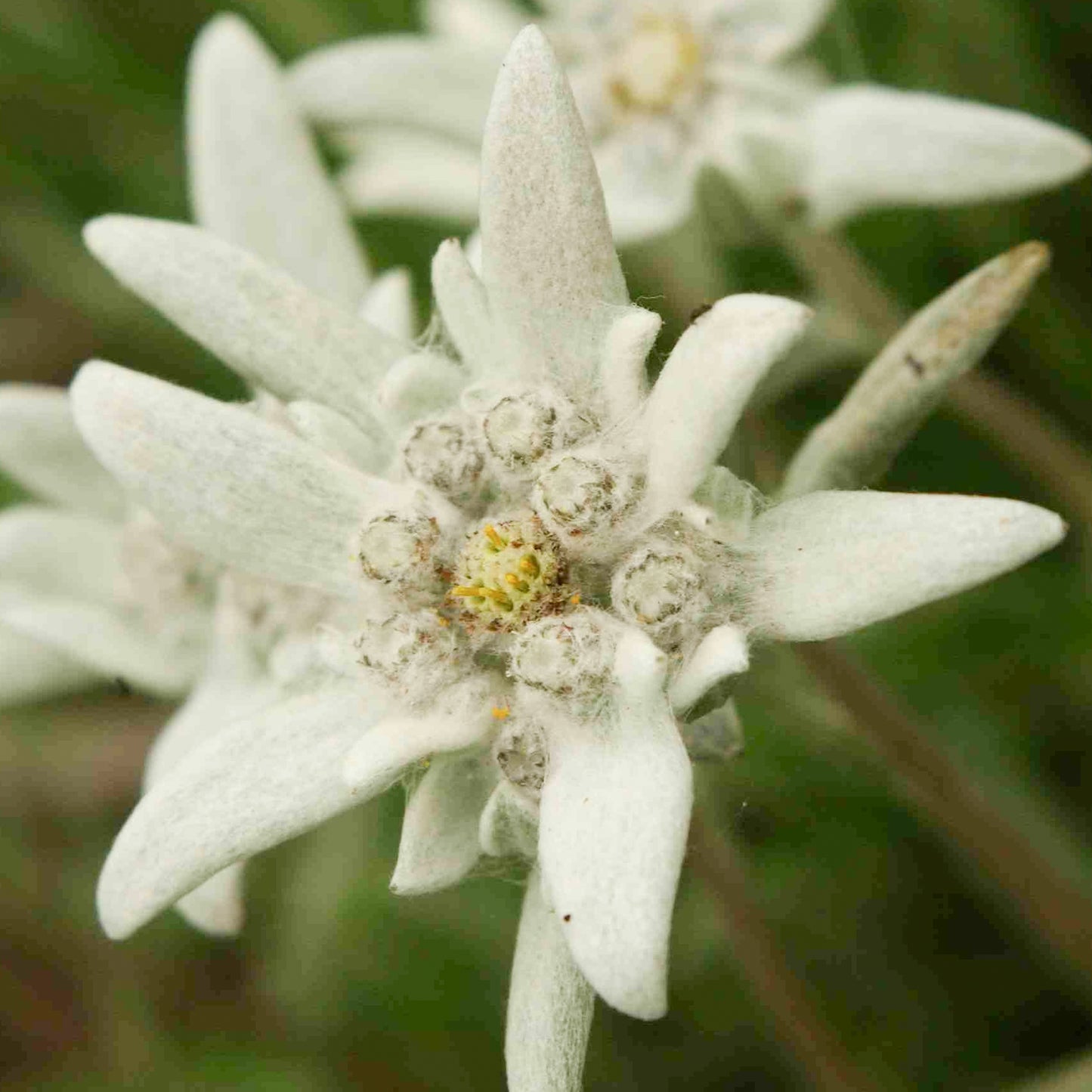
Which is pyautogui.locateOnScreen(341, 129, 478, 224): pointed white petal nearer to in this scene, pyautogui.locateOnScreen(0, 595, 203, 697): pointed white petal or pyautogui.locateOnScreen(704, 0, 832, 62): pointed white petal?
pyautogui.locateOnScreen(704, 0, 832, 62): pointed white petal

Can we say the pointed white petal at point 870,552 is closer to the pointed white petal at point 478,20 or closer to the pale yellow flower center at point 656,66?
the pale yellow flower center at point 656,66

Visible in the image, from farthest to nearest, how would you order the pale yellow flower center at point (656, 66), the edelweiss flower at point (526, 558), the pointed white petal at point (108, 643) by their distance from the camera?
the pale yellow flower center at point (656, 66) < the pointed white petal at point (108, 643) < the edelweiss flower at point (526, 558)

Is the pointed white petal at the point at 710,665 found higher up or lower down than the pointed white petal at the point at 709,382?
lower down

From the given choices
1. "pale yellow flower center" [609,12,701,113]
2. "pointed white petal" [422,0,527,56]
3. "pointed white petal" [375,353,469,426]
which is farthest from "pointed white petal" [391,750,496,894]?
"pointed white petal" [422,0,527,56]

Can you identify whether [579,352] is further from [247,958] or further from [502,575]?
[247,958]

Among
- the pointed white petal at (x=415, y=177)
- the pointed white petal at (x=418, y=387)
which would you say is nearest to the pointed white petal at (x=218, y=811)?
the pointed white petal at (x=418, y=387)
